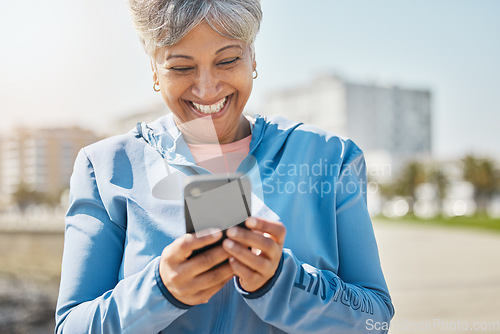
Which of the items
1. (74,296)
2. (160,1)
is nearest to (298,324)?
(74,296)

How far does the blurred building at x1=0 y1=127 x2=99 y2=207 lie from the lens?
5.82 m

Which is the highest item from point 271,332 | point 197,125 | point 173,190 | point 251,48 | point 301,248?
point 251,48

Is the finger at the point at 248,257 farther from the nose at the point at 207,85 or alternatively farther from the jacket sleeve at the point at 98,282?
the nose at the point at 207,85

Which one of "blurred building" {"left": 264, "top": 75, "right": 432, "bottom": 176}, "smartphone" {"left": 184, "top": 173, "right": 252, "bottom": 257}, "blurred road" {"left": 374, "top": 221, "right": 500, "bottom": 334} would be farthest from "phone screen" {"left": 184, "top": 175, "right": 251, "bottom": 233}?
"blurred building" {"left": 264, "top": 75, "right": 432, "bottom": 176}

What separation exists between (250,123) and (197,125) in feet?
0.56

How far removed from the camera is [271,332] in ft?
3.49

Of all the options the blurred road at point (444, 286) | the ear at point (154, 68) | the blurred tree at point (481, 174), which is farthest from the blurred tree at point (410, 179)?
the ear at point (154, 68)

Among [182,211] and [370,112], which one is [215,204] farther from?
[370,112]

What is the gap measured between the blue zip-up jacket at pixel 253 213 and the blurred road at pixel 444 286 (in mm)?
1416

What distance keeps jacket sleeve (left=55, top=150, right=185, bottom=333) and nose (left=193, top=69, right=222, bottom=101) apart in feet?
1.07

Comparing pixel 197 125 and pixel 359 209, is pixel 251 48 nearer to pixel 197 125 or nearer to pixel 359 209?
pixel 197 125

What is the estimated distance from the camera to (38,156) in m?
6.51

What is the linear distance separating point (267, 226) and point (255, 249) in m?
0.08

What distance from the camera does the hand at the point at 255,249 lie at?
0.77 metres
